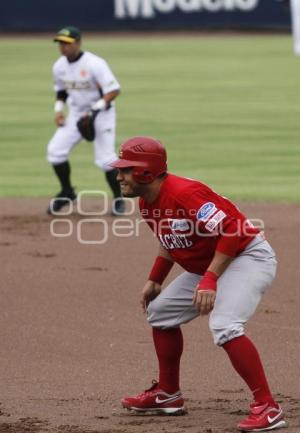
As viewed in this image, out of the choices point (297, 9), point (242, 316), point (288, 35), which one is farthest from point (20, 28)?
point (242, 316)

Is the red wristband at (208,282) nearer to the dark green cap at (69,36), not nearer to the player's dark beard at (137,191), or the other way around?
the player's dark beard at (137,191)

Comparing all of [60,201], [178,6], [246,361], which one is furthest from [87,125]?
[178,6]

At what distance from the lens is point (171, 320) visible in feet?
19.7

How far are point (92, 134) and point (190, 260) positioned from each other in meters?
6.71

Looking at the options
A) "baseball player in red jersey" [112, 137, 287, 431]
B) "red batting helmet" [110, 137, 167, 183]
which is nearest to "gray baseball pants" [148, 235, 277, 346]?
"baseball player in red jersey" [112, 137, 287, 431]

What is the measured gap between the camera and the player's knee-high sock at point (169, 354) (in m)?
6.05

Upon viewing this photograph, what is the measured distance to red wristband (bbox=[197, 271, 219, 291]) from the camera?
5605 millimetres

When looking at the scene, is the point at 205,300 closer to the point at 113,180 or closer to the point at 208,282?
the point at 208,282

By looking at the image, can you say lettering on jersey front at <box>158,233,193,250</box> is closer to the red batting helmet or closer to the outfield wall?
the red batting helmet

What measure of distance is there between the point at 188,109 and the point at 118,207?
10.1 m

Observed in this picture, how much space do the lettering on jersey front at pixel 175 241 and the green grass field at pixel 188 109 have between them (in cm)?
775

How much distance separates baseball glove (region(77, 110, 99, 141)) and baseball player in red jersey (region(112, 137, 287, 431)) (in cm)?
624

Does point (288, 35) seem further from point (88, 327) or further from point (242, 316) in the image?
point (242, 316)

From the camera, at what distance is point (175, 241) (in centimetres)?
585
